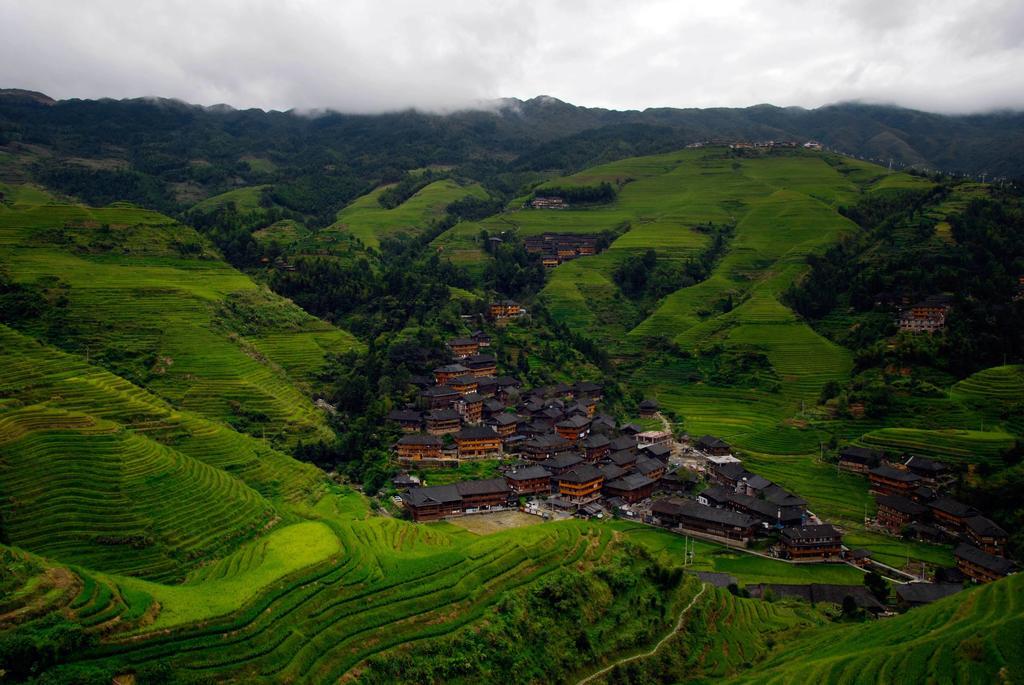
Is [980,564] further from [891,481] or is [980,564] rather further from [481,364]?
[481,364]

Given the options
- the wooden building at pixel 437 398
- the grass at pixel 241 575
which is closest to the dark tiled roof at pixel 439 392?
the wooden building at pixel 437 398

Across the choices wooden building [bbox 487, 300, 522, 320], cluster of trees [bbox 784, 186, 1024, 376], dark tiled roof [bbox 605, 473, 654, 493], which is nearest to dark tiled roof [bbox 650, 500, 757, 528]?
dark tiled roof [bbox 605, 473, 654, 493]


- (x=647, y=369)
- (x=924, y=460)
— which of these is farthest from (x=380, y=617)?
(x=647, y=369)

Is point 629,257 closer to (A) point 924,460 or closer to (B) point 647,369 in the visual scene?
(B) point 647,369

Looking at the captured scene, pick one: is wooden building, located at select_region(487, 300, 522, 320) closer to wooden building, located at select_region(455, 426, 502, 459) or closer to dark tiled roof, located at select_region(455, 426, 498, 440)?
dark tiled roof, located at select_region(455, 426, 498, 440)

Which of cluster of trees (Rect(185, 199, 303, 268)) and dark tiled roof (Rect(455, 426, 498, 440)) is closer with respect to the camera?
dark tiled roof (Rect(455, 426, 498, 440))

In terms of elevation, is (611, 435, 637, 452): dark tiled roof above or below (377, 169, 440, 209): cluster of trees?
below

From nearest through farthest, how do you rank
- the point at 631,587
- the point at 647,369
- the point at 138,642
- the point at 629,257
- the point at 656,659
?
the point at 138,642 → the point at 656,659 → the point at 631,587 → the point at 647,369 → the point at 629,257
